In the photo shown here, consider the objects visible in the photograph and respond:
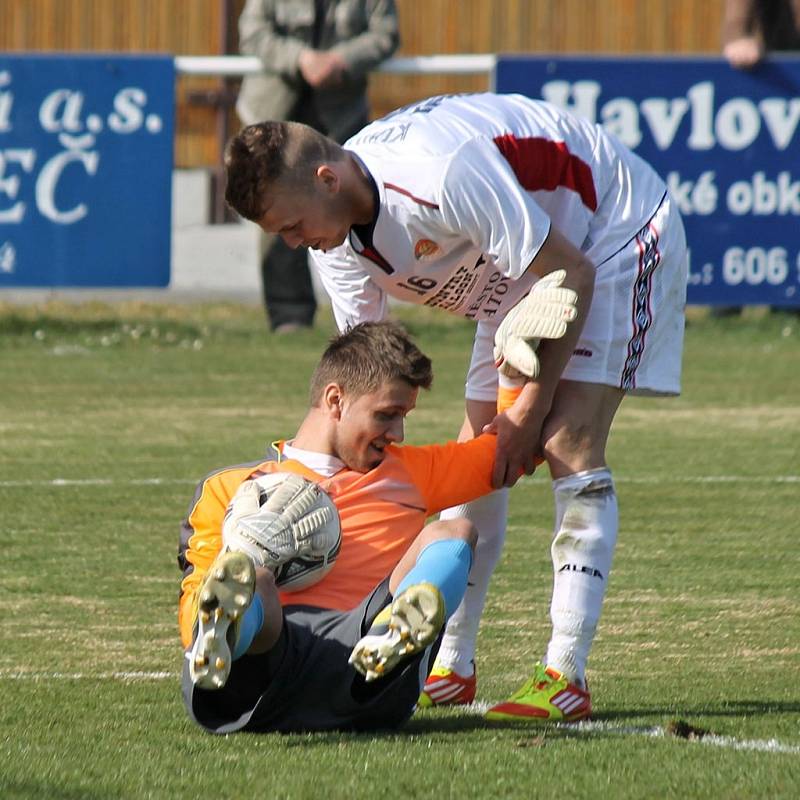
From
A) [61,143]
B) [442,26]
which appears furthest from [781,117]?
[442,26]

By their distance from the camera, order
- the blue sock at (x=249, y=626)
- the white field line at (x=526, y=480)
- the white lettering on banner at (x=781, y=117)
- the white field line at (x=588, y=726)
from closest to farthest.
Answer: the blue sock at (x=249, y=626), the white field line at (x=588, y=726), the white field line at (x=526, y=480), the white lettering on banner at (x=781, y=117)

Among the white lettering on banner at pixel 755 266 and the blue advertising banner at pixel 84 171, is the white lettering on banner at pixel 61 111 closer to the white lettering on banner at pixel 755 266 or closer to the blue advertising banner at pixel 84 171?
the blue advertising banner at pixel 84 171

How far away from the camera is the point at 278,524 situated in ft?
13.8

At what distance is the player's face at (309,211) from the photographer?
4.39 m

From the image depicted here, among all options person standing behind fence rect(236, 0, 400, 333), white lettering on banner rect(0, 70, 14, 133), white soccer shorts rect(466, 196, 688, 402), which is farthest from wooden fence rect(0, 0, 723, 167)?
white soccer shorts rect(466, 196, 688, 402)

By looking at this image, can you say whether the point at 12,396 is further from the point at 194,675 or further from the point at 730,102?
the point at 194,675

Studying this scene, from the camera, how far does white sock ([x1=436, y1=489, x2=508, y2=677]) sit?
4840 mm

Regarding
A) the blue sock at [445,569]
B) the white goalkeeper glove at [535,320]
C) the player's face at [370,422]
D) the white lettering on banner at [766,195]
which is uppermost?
the white goalkeeper glove at [535,320]

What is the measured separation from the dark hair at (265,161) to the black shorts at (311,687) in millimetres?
905

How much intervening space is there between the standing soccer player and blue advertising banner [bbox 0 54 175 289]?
7107mm

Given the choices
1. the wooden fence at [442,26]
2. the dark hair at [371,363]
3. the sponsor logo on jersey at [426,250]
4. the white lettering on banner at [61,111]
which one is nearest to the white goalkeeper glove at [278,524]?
the dark hair at [371,363]

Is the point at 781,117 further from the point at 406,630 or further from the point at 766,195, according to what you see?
the point at 406,630

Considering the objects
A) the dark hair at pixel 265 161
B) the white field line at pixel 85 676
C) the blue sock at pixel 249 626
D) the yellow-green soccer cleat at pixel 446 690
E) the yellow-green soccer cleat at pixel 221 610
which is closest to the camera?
the yellow-green soccer cleat at pixel 221 610

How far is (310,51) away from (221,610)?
27.8 ft
